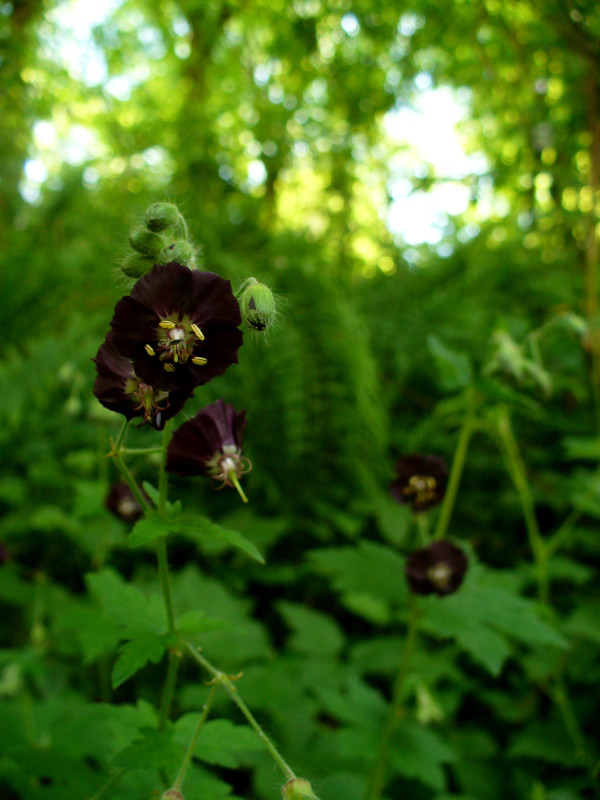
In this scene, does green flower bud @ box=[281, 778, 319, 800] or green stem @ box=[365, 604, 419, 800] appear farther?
green stem @ box=[365, 604, 419, 800]

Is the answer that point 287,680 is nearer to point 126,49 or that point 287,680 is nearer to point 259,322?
point 259,322

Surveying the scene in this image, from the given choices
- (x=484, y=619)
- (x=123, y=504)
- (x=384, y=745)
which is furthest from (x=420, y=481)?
(x=123, y=504)

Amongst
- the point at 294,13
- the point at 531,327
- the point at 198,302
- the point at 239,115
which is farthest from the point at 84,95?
the point at 198,302

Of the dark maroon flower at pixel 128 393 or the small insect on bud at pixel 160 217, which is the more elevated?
the small insect on bud at pixel 160 217

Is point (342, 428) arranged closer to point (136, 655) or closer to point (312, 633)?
point (312, 633)

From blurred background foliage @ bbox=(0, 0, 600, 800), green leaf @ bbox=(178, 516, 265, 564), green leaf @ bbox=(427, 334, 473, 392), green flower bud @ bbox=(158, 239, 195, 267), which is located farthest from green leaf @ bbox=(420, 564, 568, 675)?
green flower bud @ bbox=(158, 239, 195, 267)

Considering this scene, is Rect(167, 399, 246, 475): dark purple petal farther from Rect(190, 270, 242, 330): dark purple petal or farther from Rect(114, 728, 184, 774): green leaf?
Rect(114, 728, 184, 774): green leaf

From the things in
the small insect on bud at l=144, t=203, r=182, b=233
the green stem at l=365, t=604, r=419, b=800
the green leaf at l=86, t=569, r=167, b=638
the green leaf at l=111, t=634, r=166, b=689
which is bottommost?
the green stem at l=365, t=604, r=419, b=800

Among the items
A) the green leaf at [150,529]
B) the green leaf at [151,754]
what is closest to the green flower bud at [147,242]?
the green leaf at [150,529]

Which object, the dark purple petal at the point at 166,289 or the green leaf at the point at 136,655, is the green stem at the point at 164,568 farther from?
the dark purple petal at the point at 166,289
